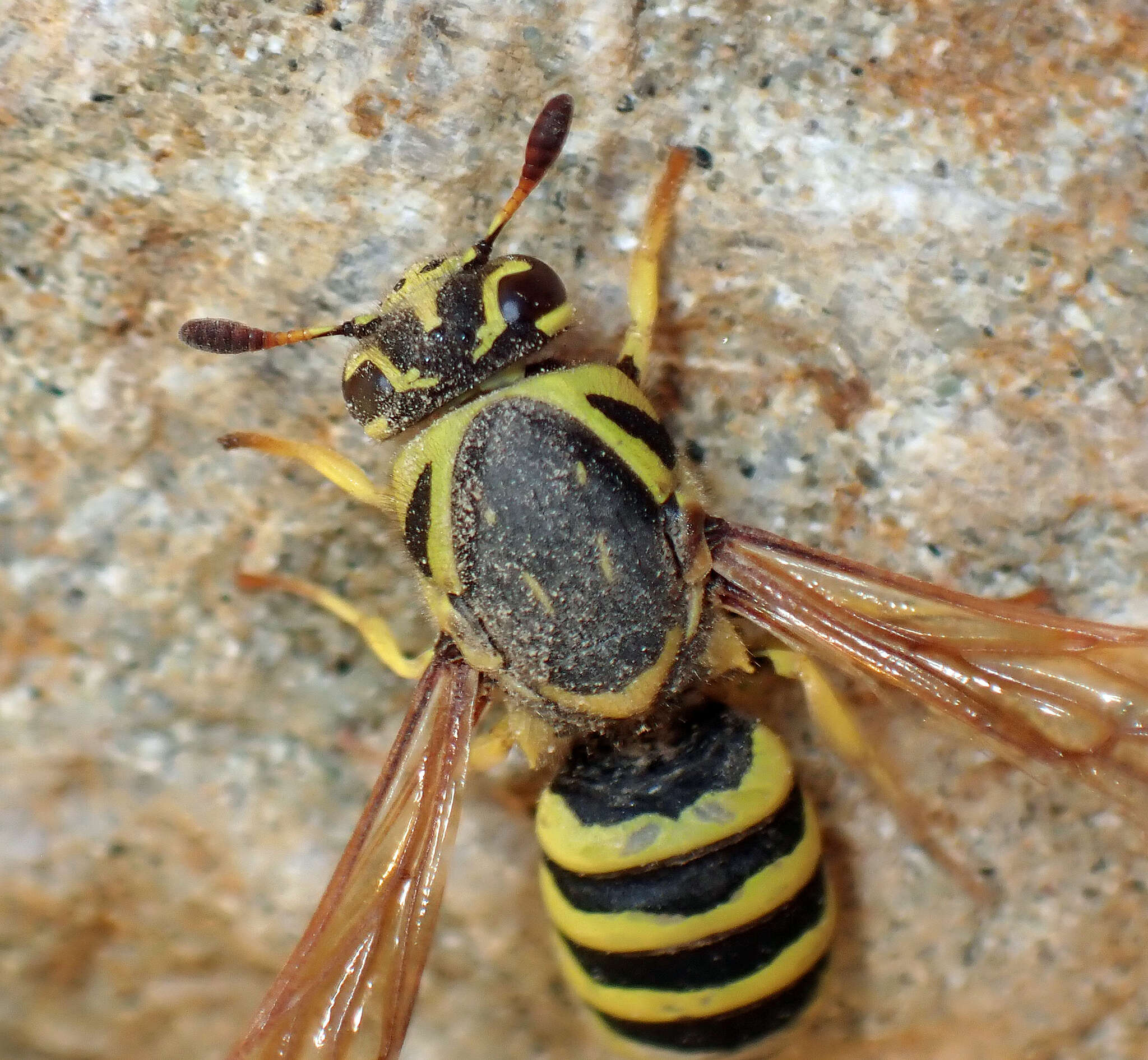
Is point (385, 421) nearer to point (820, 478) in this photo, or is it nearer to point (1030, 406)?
point (820, 478)

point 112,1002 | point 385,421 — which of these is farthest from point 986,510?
point 112,1002

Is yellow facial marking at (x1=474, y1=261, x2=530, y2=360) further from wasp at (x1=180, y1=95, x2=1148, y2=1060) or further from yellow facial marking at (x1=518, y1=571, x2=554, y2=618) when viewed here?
yellow facial marking at (x1=518, y1=571, x2=554, y2=618)

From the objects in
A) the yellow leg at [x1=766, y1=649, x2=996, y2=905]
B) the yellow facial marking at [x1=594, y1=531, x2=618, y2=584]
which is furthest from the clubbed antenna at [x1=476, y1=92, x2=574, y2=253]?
the yellow leg at [x1=766, y1=649, x2=996, y2=905]

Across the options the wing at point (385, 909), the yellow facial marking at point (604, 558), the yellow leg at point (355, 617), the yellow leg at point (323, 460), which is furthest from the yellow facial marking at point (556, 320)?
the yellow leg at point (355, 617)

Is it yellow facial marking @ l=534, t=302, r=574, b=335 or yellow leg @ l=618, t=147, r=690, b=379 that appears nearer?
yellow facial marking @ l=534, t=302, r=574, b=335

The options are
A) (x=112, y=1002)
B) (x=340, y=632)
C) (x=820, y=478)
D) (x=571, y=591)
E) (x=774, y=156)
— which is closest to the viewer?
(x=571, y=591)
